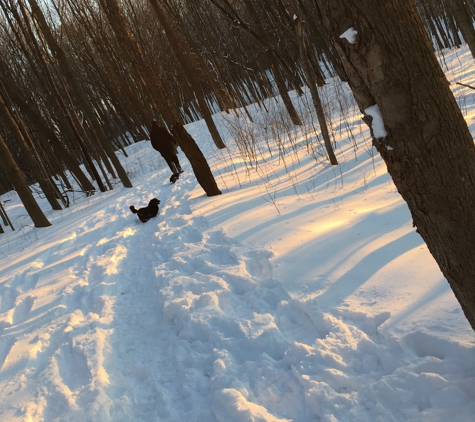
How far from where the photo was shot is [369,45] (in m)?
1.31

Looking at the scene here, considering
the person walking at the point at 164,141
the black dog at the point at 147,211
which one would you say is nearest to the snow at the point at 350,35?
the black dog at the point at 147,211

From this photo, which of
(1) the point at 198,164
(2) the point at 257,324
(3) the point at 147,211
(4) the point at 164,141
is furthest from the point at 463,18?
(4) the point at 164,141

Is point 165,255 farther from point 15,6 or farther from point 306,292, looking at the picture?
point 15,6

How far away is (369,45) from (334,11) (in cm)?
19

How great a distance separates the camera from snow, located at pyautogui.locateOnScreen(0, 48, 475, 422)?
198 centimetres

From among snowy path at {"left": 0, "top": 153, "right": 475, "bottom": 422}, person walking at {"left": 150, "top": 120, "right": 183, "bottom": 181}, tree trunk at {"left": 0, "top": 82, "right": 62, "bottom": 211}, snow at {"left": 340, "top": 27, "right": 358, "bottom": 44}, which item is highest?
tree trunk at {"left": 0, "top": 82, "right": 62, "bottom": 211}

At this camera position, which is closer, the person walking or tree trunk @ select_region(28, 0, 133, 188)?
the person walking

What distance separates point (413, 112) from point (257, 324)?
188 centimetres

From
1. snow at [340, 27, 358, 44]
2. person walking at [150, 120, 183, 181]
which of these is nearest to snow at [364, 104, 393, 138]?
snow at [340, 27, 358, 44]

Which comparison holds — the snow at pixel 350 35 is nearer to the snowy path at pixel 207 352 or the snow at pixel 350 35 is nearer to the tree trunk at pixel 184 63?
the snowy path at pixel 207 352

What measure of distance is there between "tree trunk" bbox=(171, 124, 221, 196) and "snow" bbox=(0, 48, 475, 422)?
1339mm

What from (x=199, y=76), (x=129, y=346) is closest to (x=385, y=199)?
(x=129, y=346)

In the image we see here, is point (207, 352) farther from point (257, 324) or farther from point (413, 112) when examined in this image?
point (413, 112)

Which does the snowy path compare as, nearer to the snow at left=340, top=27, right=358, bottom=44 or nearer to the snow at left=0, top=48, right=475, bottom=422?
the snow at left=0, top=48, right=475, bottom=422
